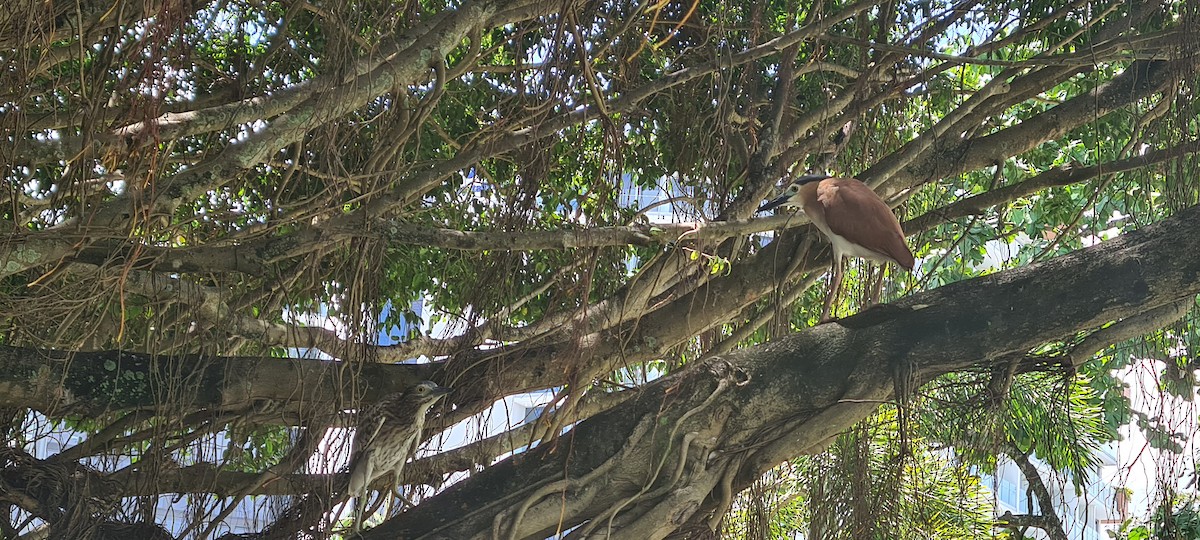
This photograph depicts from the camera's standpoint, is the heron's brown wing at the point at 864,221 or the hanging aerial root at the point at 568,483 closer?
the hanging aerial root at the point at 568,483

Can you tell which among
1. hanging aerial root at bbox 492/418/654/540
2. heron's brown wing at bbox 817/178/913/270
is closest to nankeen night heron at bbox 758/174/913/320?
heron's brown wing at bbox 817/178/913/270

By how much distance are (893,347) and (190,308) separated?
6.22 ft

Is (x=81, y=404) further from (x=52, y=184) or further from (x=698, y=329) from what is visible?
(x=698, y=329)

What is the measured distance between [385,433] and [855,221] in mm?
1416

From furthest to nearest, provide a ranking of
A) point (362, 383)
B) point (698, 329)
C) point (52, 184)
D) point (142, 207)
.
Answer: point (52, 184) < point (698, 329) < point (362, 383) < point (142, 207)

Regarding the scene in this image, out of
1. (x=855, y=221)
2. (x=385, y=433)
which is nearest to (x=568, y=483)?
(x=385, y=433)

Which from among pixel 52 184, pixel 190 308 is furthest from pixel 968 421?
pixel 52 184

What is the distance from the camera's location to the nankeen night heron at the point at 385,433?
2.79m

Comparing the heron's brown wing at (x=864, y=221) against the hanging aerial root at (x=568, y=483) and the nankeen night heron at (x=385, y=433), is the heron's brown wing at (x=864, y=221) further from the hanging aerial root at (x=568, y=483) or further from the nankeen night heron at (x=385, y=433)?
the nankeen night heron at (x=385, y=433)

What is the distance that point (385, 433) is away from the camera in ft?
9.22

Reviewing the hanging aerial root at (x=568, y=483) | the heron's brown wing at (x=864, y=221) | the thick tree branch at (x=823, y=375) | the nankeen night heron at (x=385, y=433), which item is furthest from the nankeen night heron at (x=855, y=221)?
the nankeen night heron at (x=385, y=433)

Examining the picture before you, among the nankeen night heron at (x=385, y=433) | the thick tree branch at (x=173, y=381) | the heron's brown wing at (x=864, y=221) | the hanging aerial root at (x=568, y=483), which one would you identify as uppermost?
the heron's brown wing at (x=864, y=221)

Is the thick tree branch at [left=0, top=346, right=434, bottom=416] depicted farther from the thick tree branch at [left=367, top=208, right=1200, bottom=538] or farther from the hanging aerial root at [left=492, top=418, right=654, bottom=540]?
the hanging aerial root at [left=492, top=418, right=654, bottom=540]

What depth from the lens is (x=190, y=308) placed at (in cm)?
288
